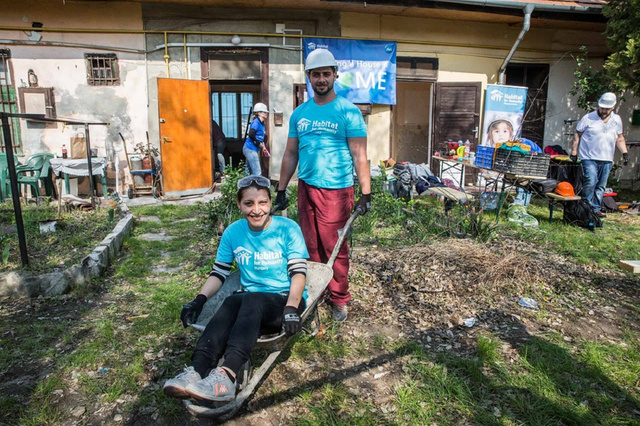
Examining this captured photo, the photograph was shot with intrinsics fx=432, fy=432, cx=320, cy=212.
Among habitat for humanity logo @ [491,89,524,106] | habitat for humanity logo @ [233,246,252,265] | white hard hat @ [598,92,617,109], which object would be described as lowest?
habitat for humanity logo @ [233,246,252,265]

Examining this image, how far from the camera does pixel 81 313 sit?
3574 mm

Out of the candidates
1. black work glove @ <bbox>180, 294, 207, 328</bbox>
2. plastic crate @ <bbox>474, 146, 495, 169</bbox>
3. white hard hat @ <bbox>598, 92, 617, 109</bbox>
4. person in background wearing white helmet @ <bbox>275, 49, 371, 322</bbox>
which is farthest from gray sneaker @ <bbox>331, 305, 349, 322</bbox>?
white hard hat @ <bbox>598, 92, 617, 109</bbox>

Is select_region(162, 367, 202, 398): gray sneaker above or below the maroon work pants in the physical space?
below

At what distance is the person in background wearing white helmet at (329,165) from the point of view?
10.6ft

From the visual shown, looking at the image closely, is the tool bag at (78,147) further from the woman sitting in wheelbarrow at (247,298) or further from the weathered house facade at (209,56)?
the woman sitting in wheelbarrow at (247,298)

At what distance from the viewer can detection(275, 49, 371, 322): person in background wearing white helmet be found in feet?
10.6

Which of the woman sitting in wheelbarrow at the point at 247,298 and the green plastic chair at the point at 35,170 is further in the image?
the green plastic chair at the point at 35,170

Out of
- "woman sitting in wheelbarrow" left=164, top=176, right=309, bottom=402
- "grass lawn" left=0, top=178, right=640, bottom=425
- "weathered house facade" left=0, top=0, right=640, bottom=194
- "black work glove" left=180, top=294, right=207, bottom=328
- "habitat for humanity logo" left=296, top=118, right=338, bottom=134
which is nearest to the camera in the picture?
"woman sitting in wheelbarrow" left=164, top=176, right=309, bottom=402

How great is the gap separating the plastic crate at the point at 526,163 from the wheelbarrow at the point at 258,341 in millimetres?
3902

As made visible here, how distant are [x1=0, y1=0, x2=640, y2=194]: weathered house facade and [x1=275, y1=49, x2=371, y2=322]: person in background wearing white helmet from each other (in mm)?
6368

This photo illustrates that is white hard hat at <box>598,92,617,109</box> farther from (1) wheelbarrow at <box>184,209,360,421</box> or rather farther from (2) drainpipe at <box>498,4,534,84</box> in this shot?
(1) wheelbarrow at <box>184,209,360,421</box>

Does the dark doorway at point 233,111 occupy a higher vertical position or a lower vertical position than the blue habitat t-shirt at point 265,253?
higher

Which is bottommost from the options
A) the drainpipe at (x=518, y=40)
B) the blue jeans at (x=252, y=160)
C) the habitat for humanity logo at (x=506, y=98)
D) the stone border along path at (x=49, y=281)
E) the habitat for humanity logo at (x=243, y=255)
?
the stone border along path at (x=49, y=281)

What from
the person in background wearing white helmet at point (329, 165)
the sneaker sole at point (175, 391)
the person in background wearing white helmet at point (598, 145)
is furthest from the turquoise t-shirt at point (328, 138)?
the person in background wearing white helmet at point (598, 145)
